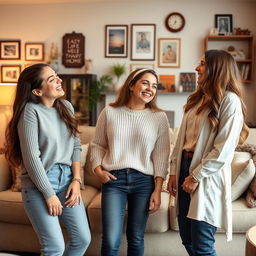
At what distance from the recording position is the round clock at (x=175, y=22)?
17.4 ft

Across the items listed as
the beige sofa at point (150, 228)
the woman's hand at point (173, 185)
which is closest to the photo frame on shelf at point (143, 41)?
the beige sofa at point (150, 228)

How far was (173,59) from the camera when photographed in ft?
17.7

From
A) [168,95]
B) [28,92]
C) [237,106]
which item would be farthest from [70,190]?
[168,95]

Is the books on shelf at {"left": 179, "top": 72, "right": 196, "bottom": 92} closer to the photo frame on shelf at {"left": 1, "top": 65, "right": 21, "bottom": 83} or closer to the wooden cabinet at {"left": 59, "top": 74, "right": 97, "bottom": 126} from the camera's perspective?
the wooden cabinet at {"left": 59, "top": 74, "right": 97, "bottom": 126}

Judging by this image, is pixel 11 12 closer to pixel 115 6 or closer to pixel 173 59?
pixel 115 6

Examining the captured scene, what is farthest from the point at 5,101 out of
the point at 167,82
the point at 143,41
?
the point at 167,82

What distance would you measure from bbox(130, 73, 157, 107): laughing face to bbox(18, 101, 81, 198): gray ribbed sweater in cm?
43

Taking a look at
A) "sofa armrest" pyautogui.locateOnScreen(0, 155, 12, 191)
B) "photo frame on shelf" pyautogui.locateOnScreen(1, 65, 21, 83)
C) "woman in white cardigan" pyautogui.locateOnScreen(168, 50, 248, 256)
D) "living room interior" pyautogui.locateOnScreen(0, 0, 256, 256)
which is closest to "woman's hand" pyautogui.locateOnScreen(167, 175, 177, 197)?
"woman in white cardigan" pyautogui.locateOnScreen(168, 50, 248, 256)

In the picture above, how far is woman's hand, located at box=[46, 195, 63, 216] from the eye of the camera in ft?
5.15

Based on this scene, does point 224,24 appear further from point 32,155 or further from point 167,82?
point 32,155

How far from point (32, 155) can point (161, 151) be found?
27.2 inches

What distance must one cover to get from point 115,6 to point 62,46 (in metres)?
1.07

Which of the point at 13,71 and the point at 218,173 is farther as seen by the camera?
the point at 13,71

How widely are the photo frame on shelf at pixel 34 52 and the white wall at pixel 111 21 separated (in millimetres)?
97
